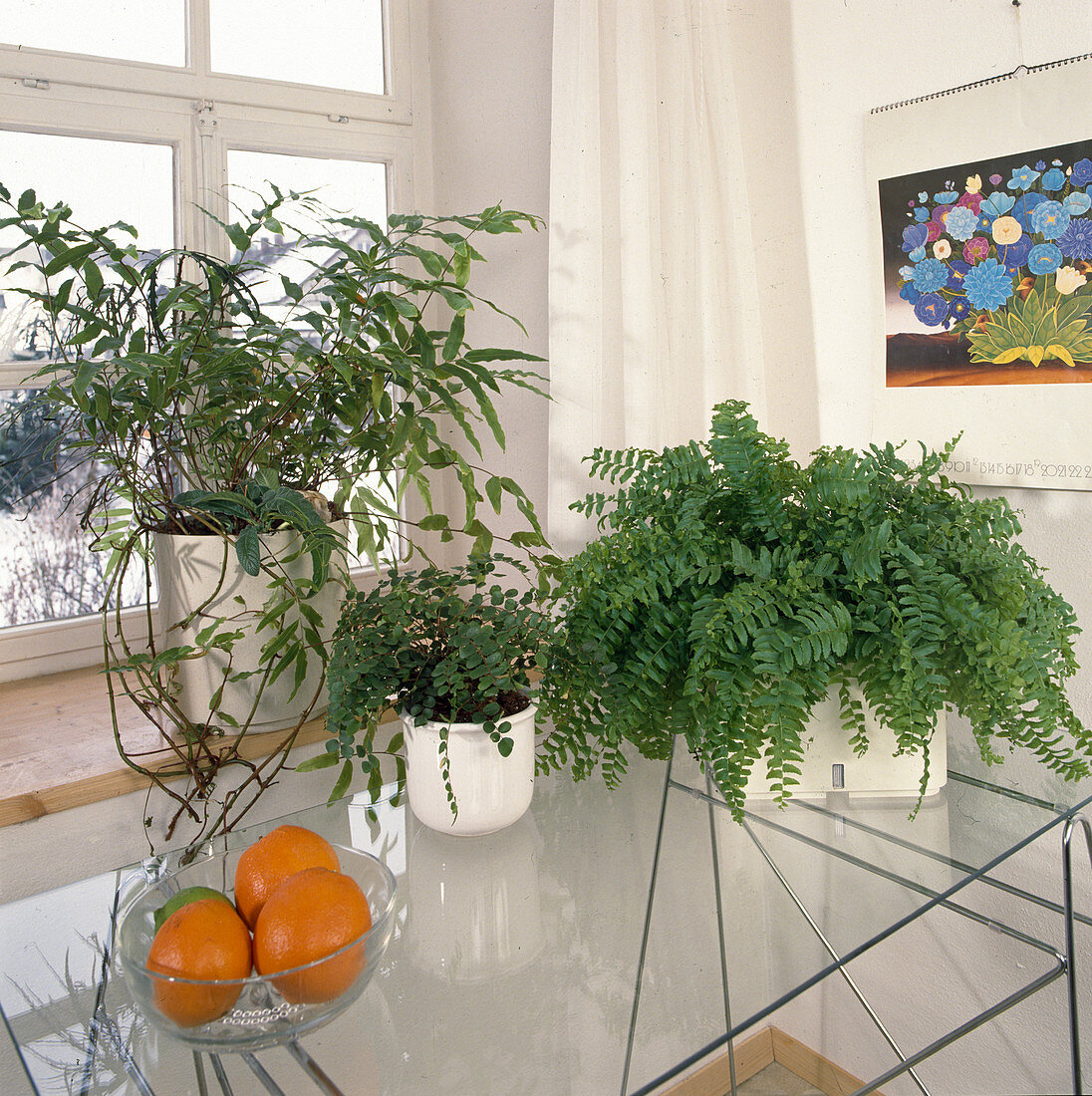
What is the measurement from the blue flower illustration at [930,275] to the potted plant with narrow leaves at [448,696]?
2.43 feet

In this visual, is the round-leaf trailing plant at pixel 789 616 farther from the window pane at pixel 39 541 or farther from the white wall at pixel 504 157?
the window pane at pixel 39 541

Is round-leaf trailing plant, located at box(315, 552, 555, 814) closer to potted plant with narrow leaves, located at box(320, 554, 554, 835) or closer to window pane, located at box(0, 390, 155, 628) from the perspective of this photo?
potted plant with narrow leaves, located at box(320, 554, 554, 835)

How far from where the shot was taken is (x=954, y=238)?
4.27 feet

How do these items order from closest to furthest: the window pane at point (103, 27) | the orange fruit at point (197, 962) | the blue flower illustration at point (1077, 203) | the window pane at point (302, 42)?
the orange fruit at point (197, 962) → the blue flower illustration at point (1077, 203) → the window pane at point (103, 27) → the window pane at point (302, 42)

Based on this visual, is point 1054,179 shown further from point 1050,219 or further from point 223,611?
point 223,611

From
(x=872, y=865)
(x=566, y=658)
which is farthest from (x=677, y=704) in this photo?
(x=872, y=865)

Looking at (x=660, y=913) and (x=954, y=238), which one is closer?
(x=660, y=913)

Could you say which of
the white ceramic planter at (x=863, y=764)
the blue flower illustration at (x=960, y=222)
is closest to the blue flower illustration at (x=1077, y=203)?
the blue flower illustration at (x=960, y=222)

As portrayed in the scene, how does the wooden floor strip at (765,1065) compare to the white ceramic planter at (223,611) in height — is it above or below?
below

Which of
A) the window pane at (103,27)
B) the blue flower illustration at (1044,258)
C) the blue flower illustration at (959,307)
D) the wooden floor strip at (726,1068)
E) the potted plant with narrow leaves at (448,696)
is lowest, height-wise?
the wooden floor strip at (726,1068)

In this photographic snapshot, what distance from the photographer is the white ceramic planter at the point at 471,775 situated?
1012 millimetres

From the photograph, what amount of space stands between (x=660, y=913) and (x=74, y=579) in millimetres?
1123

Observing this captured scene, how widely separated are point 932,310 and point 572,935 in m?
0.97

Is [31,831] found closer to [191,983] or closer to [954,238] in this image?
[191,983]
